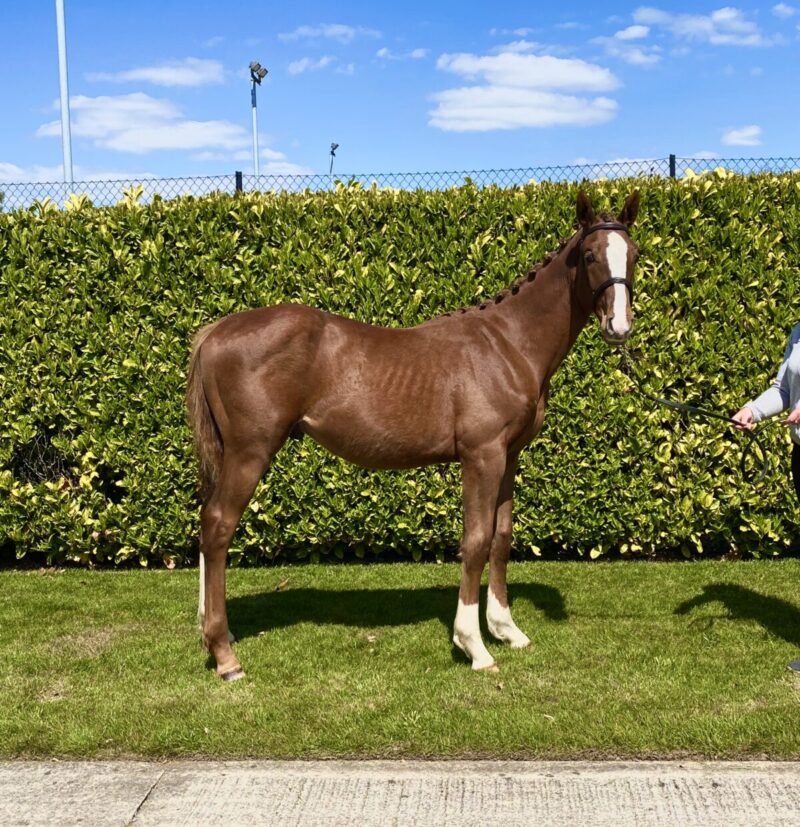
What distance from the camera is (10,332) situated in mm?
7238

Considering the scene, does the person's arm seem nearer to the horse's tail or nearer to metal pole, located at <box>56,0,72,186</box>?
the horse's tail

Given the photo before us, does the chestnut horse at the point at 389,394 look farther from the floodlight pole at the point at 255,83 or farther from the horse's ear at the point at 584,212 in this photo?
the floodlight pole at the point at 255,83

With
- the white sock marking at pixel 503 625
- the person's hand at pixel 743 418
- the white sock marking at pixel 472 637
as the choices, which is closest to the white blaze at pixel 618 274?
the person's hand at pixel 743 418

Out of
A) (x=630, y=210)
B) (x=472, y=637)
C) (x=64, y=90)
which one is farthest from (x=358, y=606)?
(x=64, y=90)

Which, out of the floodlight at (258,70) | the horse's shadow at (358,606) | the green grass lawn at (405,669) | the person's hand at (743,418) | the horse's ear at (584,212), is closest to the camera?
the green grass lawn at (405,669)

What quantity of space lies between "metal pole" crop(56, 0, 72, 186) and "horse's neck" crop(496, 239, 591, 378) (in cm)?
1061

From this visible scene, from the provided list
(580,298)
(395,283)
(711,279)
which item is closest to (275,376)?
(580,298)

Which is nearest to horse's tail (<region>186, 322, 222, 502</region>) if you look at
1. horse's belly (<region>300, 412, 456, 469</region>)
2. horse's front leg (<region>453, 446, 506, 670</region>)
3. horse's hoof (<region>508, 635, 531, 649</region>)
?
horse's belly (<region>300, 412, 456, 469</region>)

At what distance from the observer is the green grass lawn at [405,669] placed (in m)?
3.84

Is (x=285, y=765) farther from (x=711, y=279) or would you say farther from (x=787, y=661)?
(x=711, y=279)

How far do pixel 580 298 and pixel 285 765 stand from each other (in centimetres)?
296

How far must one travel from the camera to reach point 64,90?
1330 centimetres

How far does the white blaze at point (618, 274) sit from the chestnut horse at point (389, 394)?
168mm

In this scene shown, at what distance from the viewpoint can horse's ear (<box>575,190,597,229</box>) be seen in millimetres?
4520
